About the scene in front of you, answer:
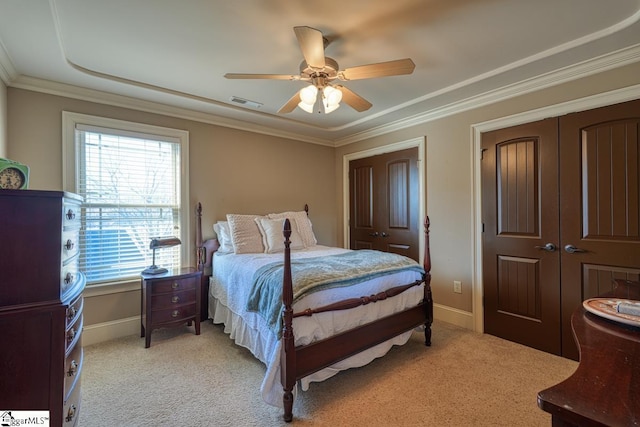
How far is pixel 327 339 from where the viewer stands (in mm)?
1966

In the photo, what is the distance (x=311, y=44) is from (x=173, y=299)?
2559 mm

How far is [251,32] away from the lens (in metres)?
2.02

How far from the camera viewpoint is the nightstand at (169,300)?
275 cm

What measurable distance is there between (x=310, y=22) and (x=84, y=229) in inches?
109

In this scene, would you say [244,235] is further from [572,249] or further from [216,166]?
[572,249]

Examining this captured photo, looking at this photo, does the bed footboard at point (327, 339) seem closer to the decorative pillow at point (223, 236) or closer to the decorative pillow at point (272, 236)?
the decorative pillow at point (272, 236)

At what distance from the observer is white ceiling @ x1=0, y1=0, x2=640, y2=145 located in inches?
70.4

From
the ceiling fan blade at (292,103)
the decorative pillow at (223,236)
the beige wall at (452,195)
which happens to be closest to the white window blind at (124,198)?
the decorative pillow at (223,236)

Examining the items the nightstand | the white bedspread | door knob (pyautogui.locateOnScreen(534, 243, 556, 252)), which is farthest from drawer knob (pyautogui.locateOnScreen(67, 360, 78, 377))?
door knob (pyautogui.locateOnScreen(534, 243, 556, 252))

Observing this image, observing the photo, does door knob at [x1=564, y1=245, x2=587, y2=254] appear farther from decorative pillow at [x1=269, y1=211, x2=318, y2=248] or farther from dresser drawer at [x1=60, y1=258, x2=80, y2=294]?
dresser drawer at [x1=60, y1=258, x2=80, y2=294]

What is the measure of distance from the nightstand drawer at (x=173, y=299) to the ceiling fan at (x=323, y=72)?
2085 mm

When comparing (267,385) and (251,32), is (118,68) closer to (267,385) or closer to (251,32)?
(251,32)

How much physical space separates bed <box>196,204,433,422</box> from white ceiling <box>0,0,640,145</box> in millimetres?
1382

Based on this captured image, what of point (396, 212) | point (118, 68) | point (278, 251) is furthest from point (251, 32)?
point (396, 212)
